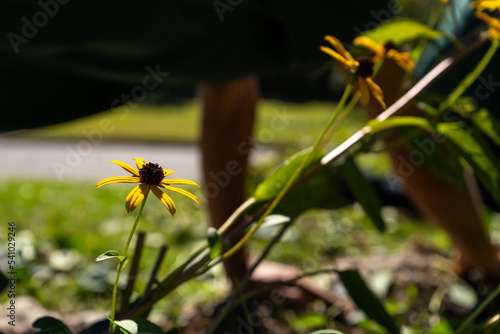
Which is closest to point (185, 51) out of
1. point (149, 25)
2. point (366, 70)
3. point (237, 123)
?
point (149, 25)

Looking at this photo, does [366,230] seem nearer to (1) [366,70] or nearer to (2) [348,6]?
(2) [348,6]

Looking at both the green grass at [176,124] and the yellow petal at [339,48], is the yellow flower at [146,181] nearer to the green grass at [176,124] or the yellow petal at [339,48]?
the yellow petal at [339,48]

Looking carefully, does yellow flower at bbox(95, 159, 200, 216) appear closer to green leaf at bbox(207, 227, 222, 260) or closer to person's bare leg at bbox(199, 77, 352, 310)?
green leaf at bbox(207, 227, 222, 260)

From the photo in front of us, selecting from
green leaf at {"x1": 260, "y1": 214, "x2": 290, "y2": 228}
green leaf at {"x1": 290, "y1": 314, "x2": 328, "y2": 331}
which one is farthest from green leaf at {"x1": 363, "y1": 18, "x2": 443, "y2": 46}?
green leaf at {"x1": 290, "y1": 314, "x2": 328, "y2": 331}

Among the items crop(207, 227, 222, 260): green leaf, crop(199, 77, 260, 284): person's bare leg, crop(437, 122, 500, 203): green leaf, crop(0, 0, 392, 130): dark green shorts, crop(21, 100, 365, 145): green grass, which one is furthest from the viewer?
crop(21, 100, 365, 145): green grass

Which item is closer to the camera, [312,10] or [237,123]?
[312,10]

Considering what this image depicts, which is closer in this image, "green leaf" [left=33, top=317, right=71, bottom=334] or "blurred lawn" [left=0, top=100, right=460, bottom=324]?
"green leaf" [left=33, top=317, right=71, bottom=334]

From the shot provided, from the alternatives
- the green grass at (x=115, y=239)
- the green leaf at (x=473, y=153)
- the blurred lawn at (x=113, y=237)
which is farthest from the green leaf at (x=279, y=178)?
the green grass at (x=115, y=239)

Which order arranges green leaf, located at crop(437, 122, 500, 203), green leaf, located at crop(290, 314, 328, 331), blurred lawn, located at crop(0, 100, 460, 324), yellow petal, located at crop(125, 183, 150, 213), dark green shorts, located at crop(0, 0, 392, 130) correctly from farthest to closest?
1. blurred lawn, located at crop(0, 100, 460, 324)
2. green leaf, located at crop(290, 314, 328, 331)
3. dark green shorts, located at crop(0, 0, 392, 130)
4. green leaf, located at crop(437, 122, 500, 203)
5. yellow petal, located at crop(125, 183, 150, 213)
